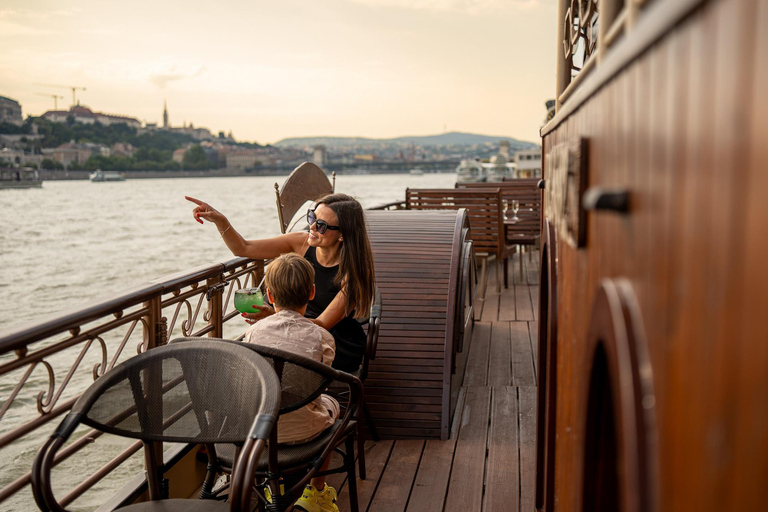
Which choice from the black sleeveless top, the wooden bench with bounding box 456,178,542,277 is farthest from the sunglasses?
the wooden bench with bounding box 456,178,542,277

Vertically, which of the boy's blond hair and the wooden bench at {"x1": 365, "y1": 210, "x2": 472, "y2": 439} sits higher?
the boy's blond hair

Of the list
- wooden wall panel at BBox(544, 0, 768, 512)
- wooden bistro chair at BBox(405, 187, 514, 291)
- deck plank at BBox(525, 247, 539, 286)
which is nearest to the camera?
wooden wall panel at BBox(544, 0, 768, 512)

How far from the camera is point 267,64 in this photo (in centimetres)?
6538

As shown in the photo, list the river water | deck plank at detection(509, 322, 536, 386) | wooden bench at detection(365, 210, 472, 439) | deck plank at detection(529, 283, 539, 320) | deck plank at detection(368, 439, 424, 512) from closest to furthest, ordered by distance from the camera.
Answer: deck plank at detection(368, 439, 424, 512) → wooden bench at detection(365, 210, 472, 439) → deck plank at detection(509, 322, 536, 386) → deck plank at detection(529, 283, 539, 320) → the river water

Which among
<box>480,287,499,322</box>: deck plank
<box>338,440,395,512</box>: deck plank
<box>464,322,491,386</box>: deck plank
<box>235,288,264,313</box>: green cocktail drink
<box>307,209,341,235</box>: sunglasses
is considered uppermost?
<box>307,209,341,235</box>: sunglasses

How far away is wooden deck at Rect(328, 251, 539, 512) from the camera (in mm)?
3131

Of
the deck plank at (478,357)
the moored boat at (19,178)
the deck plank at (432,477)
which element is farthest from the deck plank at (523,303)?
the moored boat at (19,178)

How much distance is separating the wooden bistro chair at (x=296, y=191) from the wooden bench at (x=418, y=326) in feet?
1.75

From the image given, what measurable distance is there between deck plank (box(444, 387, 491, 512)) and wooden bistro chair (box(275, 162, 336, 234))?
168 centimetres

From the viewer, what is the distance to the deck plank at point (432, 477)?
3.10m

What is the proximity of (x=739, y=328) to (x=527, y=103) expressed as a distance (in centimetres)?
1310

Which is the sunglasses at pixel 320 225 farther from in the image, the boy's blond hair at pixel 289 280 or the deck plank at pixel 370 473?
the deck plank at pixel 370 473

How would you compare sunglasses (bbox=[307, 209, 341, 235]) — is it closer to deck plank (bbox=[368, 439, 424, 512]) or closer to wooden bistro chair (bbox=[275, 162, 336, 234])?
wooden bistro chair (bbox=[275, 162, 336, 234])

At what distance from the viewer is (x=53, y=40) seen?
79.8 m
